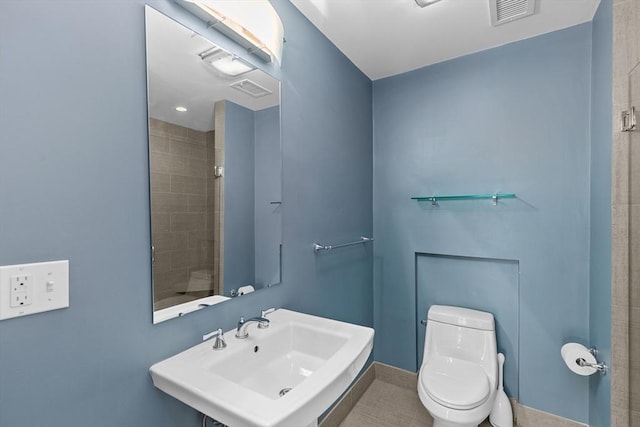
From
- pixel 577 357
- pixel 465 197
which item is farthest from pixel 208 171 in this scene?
pixel 577 357

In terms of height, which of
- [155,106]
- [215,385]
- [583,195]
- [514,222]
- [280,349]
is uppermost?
[155,106]

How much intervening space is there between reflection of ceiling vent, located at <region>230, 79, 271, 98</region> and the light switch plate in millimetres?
949

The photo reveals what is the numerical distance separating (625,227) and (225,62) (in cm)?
199

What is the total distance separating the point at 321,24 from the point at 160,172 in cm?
136

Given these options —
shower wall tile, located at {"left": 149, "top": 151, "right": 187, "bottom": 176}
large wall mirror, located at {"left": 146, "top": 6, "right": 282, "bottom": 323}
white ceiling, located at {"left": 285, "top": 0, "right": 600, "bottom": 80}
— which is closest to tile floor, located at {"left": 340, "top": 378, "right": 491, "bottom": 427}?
large wall mirror, located at {"left": 146, "top": 6, "right": 282, "bottom": 323}

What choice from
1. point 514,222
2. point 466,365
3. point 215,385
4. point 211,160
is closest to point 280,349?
point 215,385

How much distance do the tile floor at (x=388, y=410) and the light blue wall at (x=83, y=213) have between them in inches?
51.6

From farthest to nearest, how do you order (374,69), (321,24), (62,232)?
1. (374,69)
2. (321,24)
3. (62,232)

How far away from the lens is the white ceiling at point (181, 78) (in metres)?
0.99

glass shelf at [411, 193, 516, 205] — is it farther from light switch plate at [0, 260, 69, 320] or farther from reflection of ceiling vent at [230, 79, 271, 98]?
light switch plate at [0, 260, 69, 320]

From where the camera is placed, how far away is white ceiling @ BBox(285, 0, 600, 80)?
5.31 feet

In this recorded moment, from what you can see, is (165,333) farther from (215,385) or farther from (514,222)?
(514,222)

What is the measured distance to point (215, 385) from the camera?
2.73 feet

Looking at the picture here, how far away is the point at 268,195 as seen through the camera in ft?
4.86
